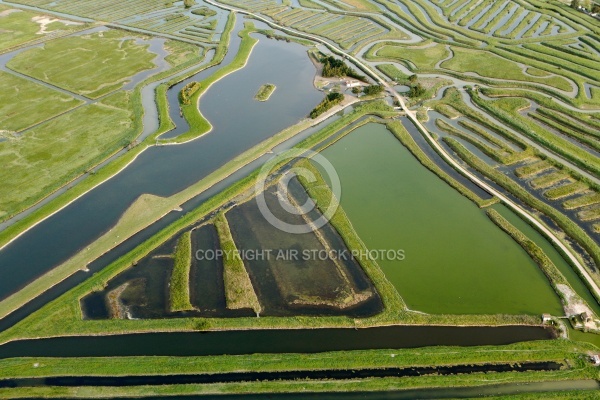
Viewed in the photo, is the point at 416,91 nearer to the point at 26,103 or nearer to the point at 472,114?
the point at 472,114

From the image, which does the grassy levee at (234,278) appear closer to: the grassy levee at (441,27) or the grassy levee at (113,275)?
the grassy levee at (113,275)

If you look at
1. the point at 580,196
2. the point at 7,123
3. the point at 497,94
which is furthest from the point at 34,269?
the point at 497,94

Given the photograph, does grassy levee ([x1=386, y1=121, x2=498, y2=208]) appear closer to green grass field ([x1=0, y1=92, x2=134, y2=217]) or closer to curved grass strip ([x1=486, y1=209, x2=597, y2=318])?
curved grass strip ([x1=486, y1=209, x2=597, y2=318])

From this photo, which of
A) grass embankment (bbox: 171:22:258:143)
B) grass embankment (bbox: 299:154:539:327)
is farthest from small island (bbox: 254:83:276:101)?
grass embankment (bbox: 299:154:539:327)

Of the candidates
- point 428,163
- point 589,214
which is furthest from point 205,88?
point 589,214

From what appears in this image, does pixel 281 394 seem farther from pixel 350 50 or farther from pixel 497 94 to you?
pixel 350 50

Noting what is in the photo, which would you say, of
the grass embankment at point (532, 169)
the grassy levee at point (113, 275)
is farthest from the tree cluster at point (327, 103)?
the grass embankment at point (532, 169)
